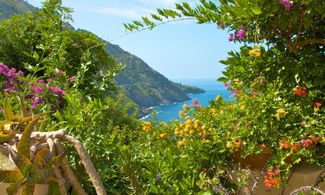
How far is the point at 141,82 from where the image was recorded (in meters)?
59.2

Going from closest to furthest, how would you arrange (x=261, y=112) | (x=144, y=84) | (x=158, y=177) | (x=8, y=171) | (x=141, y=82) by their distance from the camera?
(x=8, y=171), (x=158, y=177), (x=261, y=112), (x=141, y=82), (x=144, y=84)

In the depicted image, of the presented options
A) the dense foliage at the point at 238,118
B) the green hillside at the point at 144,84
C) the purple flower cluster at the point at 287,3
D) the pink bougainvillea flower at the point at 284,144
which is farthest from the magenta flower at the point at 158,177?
the green hillside at the point at 144,84

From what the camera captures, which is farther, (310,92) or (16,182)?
(310,92)

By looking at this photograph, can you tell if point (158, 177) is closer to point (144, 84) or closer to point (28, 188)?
point (28, 188)

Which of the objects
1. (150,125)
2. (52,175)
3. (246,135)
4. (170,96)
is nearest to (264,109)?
(246,135)

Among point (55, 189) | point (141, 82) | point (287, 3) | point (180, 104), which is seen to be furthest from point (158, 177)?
point (141, 82)

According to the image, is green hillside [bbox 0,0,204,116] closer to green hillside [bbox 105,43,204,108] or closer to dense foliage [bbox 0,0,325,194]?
green hillside [bbox 105,43,204,108]

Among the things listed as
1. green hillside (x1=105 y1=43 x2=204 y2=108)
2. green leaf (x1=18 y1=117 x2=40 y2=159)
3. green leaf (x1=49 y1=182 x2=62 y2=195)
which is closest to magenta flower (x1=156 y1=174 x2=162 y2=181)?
green leaf (x1=49 y1=182 x2=62 y2=195)

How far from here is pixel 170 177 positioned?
128cm

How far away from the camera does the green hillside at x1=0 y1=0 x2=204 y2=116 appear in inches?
2162

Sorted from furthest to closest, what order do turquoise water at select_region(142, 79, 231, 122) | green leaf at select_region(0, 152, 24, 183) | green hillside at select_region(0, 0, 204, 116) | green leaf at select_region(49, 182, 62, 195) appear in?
1. green hillside at select_region(0, 0, 204, 116)
2. turquoise water at select_region(142, 79, 231, 122)
3. green leaf at select_region(49, 182, 62, 195)
4. green leaf at select_region(0, 152, 24, 183)

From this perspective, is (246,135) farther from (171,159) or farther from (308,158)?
(171,159)

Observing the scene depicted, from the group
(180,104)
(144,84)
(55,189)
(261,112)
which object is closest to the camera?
(55,189)

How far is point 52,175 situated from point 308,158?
5.36 feet
